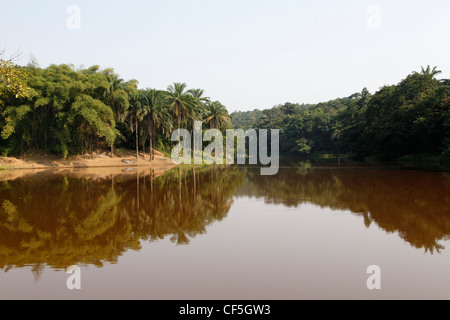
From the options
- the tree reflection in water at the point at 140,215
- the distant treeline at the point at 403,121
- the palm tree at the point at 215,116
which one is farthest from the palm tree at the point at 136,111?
the distant treeline at the point at 403,121

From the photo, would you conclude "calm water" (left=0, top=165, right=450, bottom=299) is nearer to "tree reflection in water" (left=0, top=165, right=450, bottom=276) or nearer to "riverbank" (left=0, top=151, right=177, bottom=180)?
"tree reflection in water" (left=0, top=165, right=450, bottom=276)

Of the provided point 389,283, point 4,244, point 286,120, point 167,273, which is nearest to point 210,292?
point 167,273

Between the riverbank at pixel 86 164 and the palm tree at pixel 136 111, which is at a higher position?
the palm tree at pixel 136 111

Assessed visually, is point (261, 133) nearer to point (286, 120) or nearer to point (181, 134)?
point (286, 120)

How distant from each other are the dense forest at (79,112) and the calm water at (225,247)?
24619 mm

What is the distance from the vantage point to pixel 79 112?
3578cm

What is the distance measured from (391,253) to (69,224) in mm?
8069

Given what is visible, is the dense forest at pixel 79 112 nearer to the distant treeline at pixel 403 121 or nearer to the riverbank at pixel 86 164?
the riverbank at pixel 86 164

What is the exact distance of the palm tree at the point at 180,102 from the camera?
4737 cm

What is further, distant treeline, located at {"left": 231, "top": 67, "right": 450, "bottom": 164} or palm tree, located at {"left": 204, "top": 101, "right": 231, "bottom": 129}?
palm tree, located at {"left": 204, "top": 101, "right": 231, "bottom": 129}

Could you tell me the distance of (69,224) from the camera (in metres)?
9.46

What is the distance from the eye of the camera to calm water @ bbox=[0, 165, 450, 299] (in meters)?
5.11

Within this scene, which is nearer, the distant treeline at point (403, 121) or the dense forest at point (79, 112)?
the distant treeline at point (403, 121)

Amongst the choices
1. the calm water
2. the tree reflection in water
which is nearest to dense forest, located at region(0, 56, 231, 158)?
the tree reflection in water
